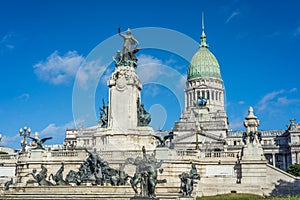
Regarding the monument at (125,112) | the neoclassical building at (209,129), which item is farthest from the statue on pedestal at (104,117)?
the neoclassical building at (209,129)

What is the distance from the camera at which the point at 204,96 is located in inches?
4235

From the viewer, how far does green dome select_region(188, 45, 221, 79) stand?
108 metres

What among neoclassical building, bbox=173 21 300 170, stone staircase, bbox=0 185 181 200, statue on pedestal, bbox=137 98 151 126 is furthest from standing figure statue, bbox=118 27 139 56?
neoclassical building, bbox=173 21 300 170

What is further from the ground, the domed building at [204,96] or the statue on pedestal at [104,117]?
the domed building at [204,96]

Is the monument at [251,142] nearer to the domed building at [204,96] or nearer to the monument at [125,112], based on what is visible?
the monument at [125,112]

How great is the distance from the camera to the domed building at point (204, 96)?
9831cm

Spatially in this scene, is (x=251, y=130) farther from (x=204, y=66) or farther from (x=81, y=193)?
(x=204, y=66)

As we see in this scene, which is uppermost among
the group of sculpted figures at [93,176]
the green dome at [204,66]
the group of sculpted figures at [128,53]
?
the green dome at [204,66]

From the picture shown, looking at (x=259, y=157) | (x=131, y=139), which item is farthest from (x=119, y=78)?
(x=259, y=157)

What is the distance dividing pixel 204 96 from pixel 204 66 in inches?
334

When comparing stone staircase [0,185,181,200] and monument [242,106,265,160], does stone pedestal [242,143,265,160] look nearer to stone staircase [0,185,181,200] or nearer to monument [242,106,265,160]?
monument [242,106,265,160]

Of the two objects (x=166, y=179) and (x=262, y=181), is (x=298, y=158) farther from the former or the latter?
(x=166, y=179)

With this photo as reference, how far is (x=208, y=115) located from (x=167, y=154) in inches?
2505

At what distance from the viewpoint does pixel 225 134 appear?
95.6 m
